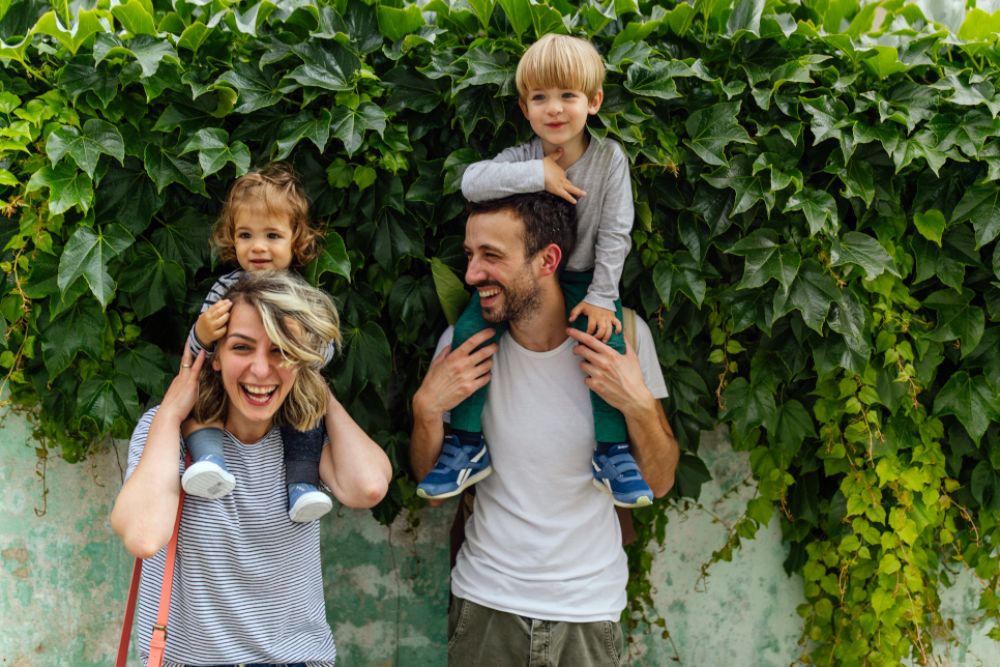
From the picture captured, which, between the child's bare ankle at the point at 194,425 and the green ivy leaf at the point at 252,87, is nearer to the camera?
the child's bare ankle at the point at 194,425

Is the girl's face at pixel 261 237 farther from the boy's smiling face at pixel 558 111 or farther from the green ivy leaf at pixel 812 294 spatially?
the green ivy leaf at pixel 812 294

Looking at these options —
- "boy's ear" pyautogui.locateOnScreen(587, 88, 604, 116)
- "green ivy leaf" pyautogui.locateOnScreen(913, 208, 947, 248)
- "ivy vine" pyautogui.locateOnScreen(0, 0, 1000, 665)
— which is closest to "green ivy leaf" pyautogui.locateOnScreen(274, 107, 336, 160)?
"ivy vine" pyautogui.locateOnScreen(0, 0, 1000, 665)

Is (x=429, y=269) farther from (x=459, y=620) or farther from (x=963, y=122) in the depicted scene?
(x=963, y=122)

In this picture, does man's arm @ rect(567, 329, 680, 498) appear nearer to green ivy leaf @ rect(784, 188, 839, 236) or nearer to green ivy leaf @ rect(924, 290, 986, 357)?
green ivy leaf @ rect(784, 188, 839, 236)

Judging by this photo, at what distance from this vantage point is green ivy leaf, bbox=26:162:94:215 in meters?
2.62

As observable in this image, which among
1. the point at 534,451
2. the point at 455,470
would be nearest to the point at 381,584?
the point at 455,470

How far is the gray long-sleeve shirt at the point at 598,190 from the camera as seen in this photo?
2.72m

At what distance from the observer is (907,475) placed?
10.1 ft

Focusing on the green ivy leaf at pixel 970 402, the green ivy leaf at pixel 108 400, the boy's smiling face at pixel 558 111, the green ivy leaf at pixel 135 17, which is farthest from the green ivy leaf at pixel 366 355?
the green ivy leaf at pixel 970 402

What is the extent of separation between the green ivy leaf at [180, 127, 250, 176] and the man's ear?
34.4 inches

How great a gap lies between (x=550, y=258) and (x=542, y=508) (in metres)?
0.73

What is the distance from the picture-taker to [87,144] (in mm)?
2678

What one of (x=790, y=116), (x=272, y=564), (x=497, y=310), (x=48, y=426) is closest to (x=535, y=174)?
(x=497, y=310)

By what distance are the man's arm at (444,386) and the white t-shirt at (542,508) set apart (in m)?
0.11
